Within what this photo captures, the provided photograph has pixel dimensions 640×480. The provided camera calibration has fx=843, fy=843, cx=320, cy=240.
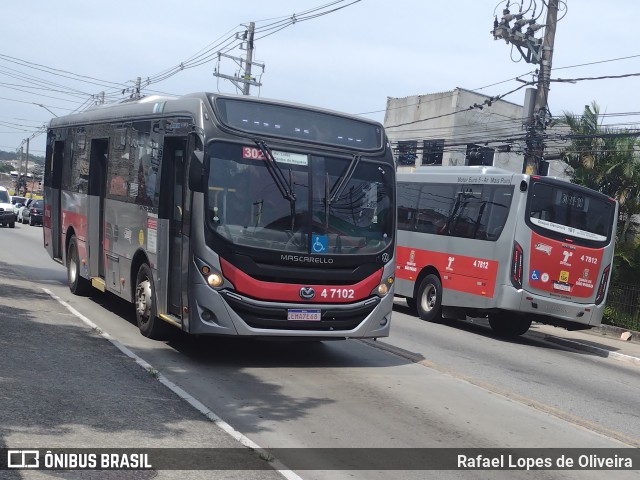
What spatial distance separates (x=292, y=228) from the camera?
10305mm

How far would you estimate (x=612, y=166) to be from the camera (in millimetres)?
23047

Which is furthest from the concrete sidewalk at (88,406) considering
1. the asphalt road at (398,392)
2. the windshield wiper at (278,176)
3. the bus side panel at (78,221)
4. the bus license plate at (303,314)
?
the bus side panel at (78,221)

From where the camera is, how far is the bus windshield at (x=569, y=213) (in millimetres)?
16219

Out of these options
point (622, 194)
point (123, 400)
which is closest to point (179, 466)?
point (123, 400)

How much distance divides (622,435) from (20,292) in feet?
35.8

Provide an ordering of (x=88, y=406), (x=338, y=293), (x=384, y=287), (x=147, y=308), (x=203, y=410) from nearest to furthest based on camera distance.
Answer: (x=88, y=406), (x=203, y=410), (x=338, y=293), (x=384, y=287), (x=147, y=308)

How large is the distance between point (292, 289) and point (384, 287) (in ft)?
4.61

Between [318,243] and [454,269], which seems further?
[454,269]

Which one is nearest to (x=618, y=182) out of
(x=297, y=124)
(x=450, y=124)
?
(x=297, y=124)

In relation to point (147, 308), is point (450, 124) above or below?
above

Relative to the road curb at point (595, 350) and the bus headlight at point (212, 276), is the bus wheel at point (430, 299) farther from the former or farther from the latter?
the bus headlight at point (212, 276)

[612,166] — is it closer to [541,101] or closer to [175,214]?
[541,101]

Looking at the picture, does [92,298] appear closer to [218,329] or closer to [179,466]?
[218,329]

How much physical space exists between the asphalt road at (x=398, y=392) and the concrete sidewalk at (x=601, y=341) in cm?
165
